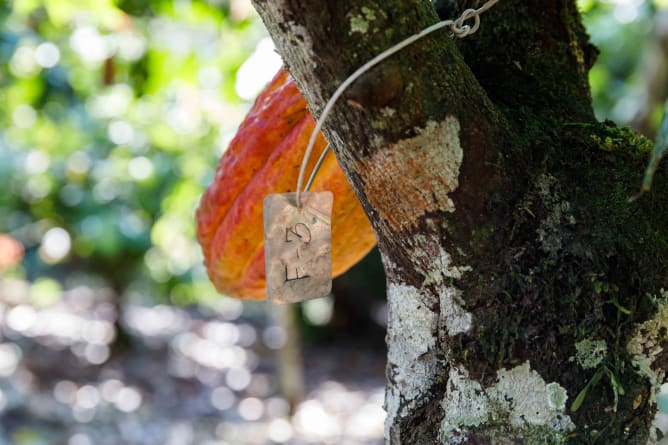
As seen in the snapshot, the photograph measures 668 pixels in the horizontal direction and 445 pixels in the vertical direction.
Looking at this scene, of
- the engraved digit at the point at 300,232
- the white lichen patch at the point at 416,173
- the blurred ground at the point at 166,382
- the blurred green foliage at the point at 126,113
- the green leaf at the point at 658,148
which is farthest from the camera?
the blurred ground at the point at 166,382

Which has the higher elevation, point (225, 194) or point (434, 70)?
point (225, 194)

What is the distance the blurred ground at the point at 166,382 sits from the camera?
11.0 feet

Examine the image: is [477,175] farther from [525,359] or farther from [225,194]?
[225,194]

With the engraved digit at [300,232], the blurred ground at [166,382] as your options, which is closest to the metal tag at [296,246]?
the engraved digit at [300,232]

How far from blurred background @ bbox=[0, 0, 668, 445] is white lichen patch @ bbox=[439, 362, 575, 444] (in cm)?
125

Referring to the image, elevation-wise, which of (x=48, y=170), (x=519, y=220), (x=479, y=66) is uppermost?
(x=48, y=170)

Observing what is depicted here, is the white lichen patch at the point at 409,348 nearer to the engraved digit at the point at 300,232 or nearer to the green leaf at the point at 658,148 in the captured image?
the engraved digit at the point at 300,232

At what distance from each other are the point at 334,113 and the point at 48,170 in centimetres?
286

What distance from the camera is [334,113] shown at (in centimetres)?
62

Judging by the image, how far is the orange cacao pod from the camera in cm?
100

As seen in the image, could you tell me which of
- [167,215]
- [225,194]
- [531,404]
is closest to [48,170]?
[167,215]

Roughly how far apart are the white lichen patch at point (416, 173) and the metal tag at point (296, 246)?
92 millimetres

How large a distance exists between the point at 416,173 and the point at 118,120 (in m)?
2.59

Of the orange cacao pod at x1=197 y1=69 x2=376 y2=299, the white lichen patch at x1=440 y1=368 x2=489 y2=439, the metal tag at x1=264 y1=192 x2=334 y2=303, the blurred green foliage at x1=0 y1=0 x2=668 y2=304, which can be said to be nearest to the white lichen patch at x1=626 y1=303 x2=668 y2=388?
the white lichen patch at x1=440 y1=368 x2=489 y2=439
